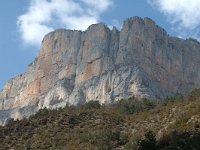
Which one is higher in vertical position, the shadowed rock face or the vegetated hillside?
the shadowed rock face

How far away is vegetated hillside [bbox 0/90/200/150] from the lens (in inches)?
1353

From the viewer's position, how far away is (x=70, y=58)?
514ft

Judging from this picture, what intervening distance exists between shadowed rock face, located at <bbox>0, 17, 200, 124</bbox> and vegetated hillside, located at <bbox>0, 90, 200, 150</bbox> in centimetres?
7174

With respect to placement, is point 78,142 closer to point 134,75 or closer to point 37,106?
point 134,75

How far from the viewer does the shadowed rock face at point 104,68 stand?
446 feet

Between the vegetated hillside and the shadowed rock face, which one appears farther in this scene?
the shadowed rock face

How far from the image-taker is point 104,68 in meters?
143

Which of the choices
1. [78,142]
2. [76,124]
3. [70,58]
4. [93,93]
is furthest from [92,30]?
[78,142]

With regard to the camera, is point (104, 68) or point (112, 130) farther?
point (104, 68)

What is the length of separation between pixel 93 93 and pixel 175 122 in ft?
317

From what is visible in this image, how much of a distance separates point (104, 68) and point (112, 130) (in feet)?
314

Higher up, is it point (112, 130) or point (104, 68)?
point (104, 68)

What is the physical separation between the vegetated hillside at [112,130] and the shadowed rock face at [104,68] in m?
71.7

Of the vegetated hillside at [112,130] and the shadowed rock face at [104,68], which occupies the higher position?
the shadowed rock face at [104,68]
